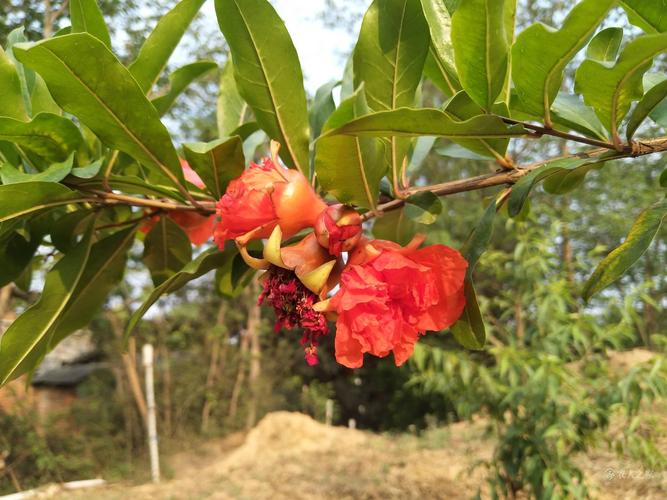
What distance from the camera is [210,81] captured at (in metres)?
7.05

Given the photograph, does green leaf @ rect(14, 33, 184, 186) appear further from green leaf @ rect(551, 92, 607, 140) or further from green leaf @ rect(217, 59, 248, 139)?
green leaf @ rect(551, 92, 607, 140)

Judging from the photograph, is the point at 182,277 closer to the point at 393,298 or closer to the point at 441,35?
the point at 393,298

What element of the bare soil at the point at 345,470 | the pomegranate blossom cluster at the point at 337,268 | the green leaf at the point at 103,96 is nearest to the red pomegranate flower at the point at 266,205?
the pomegranate blossom cluster at the point at 337,268

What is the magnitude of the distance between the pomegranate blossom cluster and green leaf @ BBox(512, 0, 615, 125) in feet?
0.43

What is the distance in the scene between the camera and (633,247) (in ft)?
1.56

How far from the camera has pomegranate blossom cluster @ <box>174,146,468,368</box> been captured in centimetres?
44

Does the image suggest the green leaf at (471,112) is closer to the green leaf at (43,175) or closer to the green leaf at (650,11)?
the green leaf at (650,11)

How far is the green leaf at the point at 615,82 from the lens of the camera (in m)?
0.38

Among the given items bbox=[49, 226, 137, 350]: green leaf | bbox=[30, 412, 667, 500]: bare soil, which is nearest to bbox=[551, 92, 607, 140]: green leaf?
bbox=[49, 226, 137, 350]: green leaf

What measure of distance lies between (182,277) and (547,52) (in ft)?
1.14

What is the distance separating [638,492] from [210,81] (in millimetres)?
5925

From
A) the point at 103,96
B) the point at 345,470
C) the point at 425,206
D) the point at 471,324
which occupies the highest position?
the point at 103,96

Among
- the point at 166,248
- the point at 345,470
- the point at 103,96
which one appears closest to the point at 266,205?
the point at 103,96

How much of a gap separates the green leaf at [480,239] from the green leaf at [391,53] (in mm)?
96
